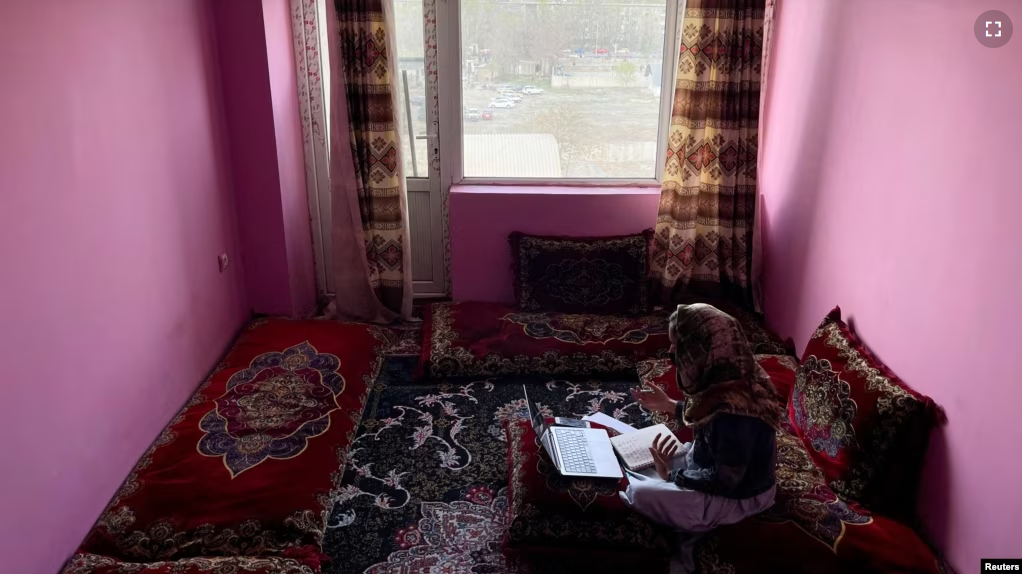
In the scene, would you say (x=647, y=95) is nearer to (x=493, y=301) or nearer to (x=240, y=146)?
(x=493, y=301)

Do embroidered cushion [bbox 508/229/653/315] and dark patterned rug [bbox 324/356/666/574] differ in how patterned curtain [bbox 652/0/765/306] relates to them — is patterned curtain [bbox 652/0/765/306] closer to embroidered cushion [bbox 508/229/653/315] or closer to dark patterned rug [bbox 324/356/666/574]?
embroidered cushion [bbox 508/229/653/315]

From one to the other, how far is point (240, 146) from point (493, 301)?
167cm

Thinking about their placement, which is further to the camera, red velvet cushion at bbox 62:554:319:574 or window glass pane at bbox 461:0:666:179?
window glass pane at bbox 461:0:666:179

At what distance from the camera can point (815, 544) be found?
2.35m

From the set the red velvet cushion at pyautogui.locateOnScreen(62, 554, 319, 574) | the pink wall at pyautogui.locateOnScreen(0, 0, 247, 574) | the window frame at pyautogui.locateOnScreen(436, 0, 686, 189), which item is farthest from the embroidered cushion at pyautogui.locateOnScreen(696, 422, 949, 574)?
the window frame at pyautogui.locateOnScreen(436, 0, 686, 189)

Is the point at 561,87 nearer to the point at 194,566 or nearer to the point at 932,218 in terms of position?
the point at 932,218

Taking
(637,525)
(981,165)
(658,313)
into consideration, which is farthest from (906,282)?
(658,313)

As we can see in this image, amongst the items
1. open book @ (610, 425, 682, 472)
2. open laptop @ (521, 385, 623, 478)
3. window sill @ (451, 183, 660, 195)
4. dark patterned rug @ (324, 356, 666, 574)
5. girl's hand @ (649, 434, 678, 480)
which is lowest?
dark patterned rug @ (324, 356, 666, 574)

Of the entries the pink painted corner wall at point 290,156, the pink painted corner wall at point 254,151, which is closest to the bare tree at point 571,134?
the pink painted corner wall at point 290,156

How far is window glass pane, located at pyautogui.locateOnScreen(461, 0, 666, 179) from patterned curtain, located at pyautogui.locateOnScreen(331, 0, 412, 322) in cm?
50

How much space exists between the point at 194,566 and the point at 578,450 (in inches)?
51.4

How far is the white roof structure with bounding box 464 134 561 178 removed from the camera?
448cm

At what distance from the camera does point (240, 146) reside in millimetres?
3967

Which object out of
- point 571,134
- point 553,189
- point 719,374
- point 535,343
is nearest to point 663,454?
point 719,374
